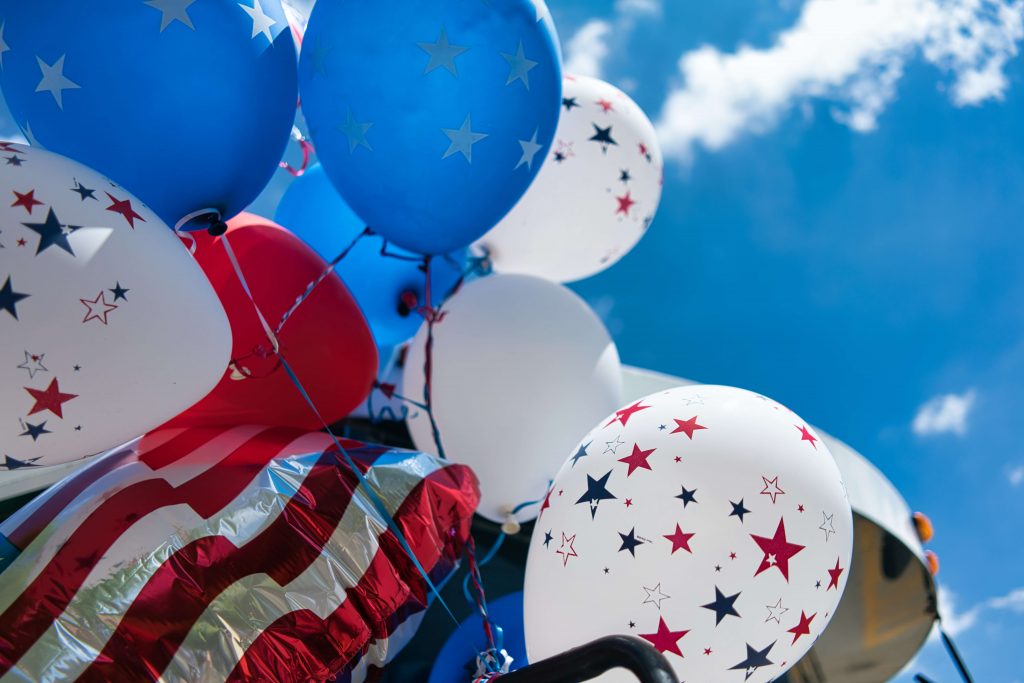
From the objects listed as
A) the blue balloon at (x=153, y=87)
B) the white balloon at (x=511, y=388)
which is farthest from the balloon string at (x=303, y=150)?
the white balloon at (x=511, y=388)

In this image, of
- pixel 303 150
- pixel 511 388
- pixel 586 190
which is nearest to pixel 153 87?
pixel 303 150

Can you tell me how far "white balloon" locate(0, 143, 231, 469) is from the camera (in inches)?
47.9

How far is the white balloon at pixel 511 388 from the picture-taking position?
2.07 m

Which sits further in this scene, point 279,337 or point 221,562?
point 279,337

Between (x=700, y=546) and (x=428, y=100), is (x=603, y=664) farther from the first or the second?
(x=428, y=100)

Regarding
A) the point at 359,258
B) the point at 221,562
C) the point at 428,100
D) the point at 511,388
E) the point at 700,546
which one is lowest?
the point at 700,546

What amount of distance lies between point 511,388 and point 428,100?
83cm

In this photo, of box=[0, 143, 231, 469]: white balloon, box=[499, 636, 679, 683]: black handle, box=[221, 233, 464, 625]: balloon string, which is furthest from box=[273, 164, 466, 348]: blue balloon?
box=[499, 636, 679, 683]: black handle

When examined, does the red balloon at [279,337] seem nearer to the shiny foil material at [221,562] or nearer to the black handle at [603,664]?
the shiny foil material at [221,562]

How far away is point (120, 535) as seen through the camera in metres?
1.45

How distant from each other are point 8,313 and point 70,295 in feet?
0.30

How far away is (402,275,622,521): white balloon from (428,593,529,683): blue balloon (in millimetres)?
297

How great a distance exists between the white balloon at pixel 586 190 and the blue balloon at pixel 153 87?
0.92 metres

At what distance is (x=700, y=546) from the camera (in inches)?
54.5
